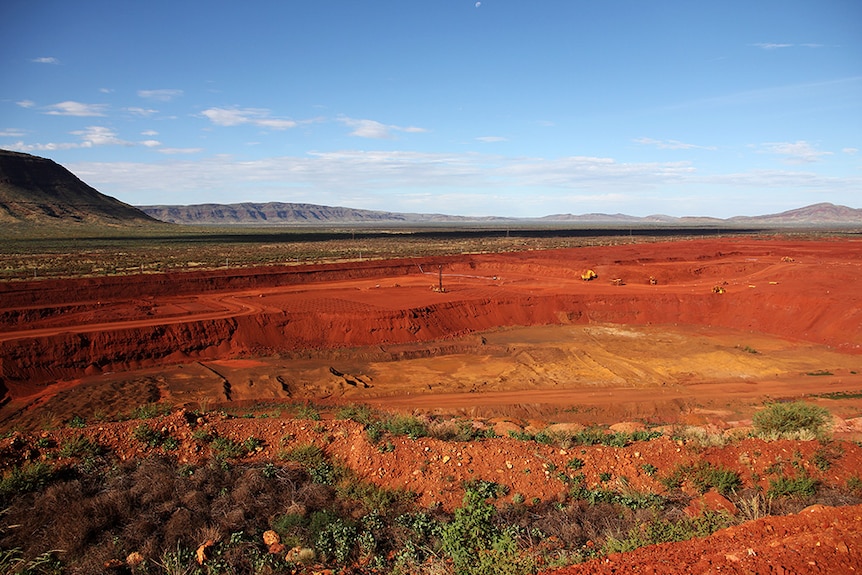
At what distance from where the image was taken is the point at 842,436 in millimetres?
11914

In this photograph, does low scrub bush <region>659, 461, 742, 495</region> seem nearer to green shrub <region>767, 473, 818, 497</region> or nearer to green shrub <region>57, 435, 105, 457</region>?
green shrub <region>767, 473, 818, 497</region>

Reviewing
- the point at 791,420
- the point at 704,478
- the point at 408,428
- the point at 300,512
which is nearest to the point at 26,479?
the point at 300,512

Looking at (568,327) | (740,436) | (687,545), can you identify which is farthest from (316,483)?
(568,327)

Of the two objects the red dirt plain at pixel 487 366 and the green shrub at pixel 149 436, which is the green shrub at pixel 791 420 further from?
the green shrub at pixel 149 436

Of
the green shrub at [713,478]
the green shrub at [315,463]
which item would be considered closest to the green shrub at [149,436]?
the green shrub at [315,463]

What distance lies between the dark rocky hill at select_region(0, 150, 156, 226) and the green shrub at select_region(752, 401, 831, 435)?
4875 inches

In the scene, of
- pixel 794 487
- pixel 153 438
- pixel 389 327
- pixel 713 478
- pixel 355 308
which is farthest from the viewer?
pixel 355 308

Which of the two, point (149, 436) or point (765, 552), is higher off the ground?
point (765, 552)

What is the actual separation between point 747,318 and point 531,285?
533 inches

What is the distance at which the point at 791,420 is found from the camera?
10734mm

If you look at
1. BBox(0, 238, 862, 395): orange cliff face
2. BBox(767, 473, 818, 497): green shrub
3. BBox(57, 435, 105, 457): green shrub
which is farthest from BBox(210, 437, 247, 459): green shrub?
BBox(0, 238, 862, 395): orange cliff face

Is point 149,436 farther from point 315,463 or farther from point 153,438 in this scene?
point 315,463

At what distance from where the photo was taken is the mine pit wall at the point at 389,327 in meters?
19.5

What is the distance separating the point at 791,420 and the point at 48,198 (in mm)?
143566
